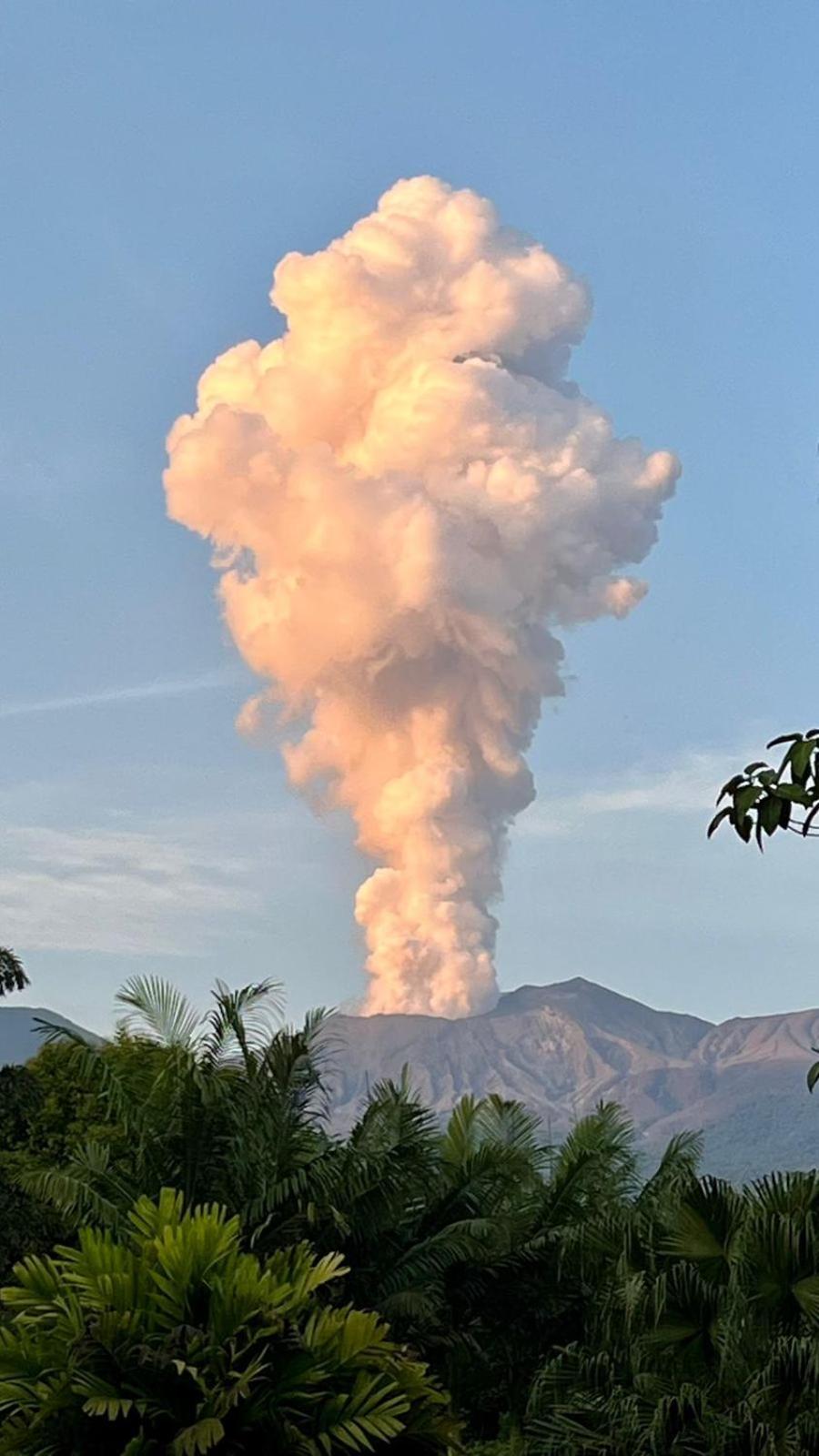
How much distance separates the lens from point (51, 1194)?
71.6 feet

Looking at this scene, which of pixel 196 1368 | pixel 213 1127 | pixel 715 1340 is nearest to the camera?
pixel 196 1368

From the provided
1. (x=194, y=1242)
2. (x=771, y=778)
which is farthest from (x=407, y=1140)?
(x=771, y=778)

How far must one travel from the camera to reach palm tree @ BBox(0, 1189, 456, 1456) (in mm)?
10500

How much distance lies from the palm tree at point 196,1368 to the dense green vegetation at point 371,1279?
0.05 ft

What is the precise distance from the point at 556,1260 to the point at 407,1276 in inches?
126

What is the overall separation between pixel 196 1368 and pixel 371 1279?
1296 centimetres

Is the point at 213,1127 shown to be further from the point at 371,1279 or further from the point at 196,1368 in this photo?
the point at 196,1368

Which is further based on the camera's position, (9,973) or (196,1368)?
(9,973)

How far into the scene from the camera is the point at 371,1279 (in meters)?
23.0

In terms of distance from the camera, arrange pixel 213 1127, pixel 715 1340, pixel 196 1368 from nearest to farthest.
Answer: pixel 196 1368 → pixel 715 1340 → pixel 213 1127

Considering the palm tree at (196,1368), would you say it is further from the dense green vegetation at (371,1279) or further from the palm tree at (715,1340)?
the palm tree at (715,1340)

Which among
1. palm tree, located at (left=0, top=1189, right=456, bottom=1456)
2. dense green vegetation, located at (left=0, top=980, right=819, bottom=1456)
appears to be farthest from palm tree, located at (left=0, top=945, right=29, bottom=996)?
palm tree, located at (left=0, top=1189, right=456, bottom=1456)

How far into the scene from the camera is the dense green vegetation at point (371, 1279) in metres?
10.7

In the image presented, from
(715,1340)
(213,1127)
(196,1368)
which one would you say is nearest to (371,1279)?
(213,1127)
